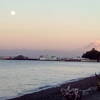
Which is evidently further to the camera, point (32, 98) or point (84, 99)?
point (32, 98)

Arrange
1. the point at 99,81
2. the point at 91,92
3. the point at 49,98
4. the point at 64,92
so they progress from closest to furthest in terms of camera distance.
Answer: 1. the point at 64,92
2. the point at 49,98
3. the point at 91,92
4. the point at 99,81

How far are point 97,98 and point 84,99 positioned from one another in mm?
734

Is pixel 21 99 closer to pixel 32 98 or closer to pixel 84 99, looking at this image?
pixel 32 98

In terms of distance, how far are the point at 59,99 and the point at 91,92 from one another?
13.1 ft

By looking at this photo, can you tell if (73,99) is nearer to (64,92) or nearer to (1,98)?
(64,92)

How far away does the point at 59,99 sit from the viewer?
63.6 ft

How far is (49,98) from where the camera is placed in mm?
20781

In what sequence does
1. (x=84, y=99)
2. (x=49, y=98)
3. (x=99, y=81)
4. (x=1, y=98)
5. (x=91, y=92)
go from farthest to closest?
(x=1, y=98)
(x=99, y=81)
(x=91, y=92)
(x=49, y=98)
(x=84, y=99)

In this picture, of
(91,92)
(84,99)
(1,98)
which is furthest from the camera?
(1,98)

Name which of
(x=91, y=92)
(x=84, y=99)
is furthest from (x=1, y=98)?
(x=84, y=99)

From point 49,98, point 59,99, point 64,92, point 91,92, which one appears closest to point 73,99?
point 64,92

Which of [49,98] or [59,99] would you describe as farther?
[49,98]

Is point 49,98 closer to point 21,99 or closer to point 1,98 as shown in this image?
point 21,99

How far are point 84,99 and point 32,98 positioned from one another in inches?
141
